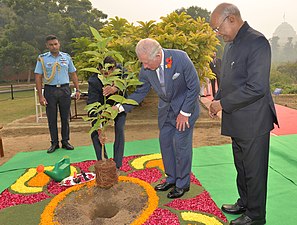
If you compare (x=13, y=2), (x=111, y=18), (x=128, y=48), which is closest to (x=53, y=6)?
(x=13, y=2)

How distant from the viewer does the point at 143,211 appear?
8.42 feet

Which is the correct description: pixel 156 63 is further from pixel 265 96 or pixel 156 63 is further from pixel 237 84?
pixel 265 96

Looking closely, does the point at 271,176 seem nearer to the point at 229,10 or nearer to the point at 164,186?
the point at 164,186

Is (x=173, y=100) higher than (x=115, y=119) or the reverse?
higher

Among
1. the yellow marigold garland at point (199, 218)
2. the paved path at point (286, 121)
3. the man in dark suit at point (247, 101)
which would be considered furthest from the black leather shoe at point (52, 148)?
the paved path at point (286, 121)

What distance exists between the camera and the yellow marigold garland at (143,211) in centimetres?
247

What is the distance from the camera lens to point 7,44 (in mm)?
22297

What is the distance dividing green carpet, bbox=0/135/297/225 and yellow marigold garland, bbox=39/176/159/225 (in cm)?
50

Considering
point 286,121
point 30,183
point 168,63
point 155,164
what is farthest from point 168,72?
point 286,121

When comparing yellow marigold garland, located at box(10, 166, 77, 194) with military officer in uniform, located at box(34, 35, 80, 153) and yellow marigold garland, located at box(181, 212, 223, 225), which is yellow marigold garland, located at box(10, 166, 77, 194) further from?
yellow marigold garland, located at box(181, 212, 223, 225)

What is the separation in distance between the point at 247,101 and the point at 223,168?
1780 mm

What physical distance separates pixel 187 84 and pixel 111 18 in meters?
6.47

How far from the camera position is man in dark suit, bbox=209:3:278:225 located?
6.69 feet

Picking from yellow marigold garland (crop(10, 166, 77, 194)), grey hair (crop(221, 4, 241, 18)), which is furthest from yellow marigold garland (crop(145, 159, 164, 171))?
grey hair (crop(221, 4, 241, 18))
